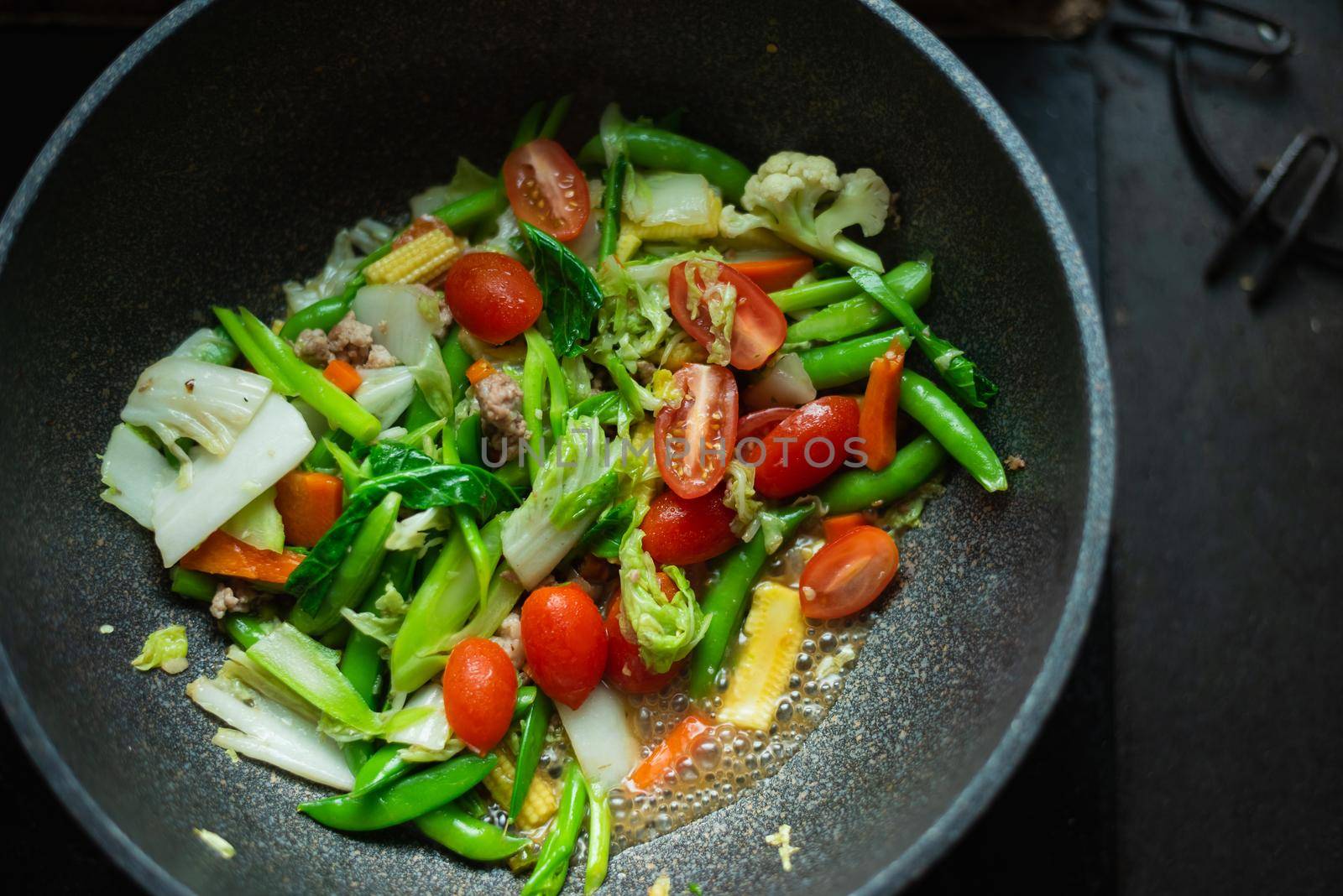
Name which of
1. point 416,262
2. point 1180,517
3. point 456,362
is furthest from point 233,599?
point 1180,517

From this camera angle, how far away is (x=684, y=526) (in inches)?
74.0

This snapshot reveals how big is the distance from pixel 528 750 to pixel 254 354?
0.99m

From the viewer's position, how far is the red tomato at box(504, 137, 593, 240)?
2.04 metres

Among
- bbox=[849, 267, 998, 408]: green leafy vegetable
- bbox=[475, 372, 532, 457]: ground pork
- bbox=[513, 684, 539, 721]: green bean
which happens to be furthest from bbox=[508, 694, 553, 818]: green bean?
bbox=[849, 267, 998, 408]: green leafy vegetable

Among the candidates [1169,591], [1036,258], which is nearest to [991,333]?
[1036,258]

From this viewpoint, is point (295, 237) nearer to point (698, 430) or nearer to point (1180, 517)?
point (698, 430)

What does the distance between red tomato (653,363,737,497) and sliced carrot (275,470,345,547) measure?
2.14ft

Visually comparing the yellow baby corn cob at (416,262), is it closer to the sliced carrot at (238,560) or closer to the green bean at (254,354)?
the green bean at (254,354)

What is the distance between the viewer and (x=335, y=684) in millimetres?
1854

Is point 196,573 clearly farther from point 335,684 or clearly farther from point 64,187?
point 64,187

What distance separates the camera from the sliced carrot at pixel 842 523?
198cm

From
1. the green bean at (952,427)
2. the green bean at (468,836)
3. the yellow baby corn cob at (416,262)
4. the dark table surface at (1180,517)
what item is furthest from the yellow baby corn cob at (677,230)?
the green bean at (468,836)

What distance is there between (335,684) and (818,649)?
0.97m

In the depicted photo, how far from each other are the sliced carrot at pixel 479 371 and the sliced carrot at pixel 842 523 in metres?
0.76
